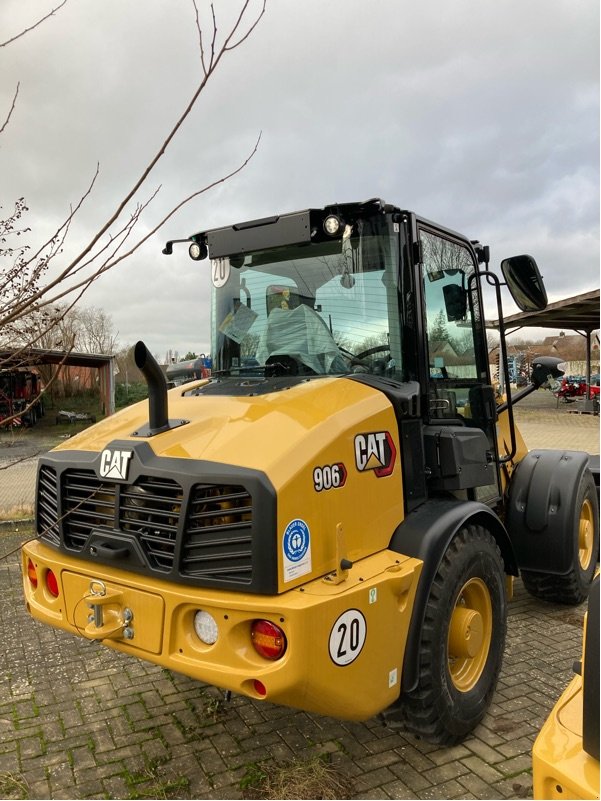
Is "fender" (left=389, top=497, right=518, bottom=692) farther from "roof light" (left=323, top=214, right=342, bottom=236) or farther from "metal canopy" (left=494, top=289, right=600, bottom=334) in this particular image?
"metal canopy" (left=494, top=289, right=600, bottom=334)

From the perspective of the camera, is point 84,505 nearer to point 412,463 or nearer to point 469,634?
point 412,463

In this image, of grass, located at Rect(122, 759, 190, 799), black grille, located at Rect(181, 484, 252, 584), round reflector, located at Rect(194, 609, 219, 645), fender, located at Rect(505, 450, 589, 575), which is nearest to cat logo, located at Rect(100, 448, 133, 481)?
black grille, located at Rect(181, 484, 252, 584)

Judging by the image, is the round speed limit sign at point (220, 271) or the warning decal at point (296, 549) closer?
the warning decal at point (296, 549)

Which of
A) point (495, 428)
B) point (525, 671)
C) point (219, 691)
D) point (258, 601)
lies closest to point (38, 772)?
point (219, 691)

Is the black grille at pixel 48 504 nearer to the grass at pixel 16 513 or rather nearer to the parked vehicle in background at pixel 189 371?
the parked vehicle in background at pixel 189 371

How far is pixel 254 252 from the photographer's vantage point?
11.9ft

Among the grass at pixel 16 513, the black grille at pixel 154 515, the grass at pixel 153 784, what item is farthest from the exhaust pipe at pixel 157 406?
the grass at pixel 16 513

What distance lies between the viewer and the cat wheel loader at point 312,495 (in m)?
2.44

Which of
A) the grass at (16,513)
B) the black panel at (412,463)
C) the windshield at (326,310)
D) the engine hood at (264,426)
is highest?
the windshield at (326,310)

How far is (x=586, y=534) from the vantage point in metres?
4.98

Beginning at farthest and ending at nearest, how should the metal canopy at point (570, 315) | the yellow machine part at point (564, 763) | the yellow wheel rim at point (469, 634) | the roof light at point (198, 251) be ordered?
the metal canopy at point (570, 315)
the roof light at point (198, 251)
the yellow wheel rim at point (469, 634)
the yellow machine part at point (564, 763)

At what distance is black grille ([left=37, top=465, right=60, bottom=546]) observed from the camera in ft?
10.3

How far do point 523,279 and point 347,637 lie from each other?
A: 242cm

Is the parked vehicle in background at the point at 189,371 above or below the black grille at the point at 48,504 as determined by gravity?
above
